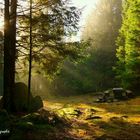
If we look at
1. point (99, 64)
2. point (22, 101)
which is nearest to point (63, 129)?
point (22, 101)

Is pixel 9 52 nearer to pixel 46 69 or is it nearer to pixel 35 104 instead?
pixel 46 69

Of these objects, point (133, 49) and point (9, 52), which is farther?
point (133, 49)

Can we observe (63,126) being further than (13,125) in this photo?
Yes

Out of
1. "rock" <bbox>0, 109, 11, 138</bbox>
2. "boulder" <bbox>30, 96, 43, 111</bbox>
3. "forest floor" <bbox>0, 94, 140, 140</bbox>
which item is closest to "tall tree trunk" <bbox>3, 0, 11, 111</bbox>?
"boulder" <bbox>30, 96, 43, 111</bbox>

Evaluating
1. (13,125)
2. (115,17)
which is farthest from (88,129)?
(115,17)

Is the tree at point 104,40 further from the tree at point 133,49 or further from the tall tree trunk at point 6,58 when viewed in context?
the tall tree trunk at point 6,58

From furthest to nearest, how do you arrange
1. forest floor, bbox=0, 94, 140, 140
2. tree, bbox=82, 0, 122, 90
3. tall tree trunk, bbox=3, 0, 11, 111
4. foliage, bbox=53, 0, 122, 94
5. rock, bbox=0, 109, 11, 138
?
tree, bbox=82, 0, 122, 90 < foliage, bbox=53, 0, 122, 94 < tall tree trunk, bbox=3, 0, 11, 111 < forest floor, bbox=0, 94, 140, 140 < rock, bbox=0, 109, 11, 138

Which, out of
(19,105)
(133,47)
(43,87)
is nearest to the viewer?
(19,105)

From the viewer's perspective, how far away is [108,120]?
16.3 m

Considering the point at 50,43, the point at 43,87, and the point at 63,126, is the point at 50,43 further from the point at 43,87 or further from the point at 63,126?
the point at 43,87

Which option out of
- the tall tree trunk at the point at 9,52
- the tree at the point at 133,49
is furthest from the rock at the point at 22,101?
the tree at the point at 133,49

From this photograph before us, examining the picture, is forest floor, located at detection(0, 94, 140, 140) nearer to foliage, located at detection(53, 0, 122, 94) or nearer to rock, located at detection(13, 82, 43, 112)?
rock, located at detection(13, 82, 43, 112)

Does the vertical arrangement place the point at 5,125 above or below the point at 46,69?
below

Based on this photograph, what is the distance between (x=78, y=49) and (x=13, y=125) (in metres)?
8.20
